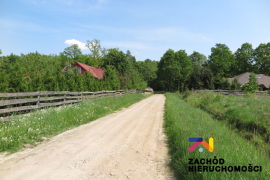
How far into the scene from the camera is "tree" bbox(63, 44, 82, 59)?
80750 mm

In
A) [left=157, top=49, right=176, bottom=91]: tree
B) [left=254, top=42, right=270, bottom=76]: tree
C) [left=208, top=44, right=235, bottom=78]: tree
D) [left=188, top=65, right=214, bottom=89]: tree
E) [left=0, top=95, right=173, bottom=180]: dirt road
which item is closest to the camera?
[left=0, top=95, right=173, bottom=180]: dirt road

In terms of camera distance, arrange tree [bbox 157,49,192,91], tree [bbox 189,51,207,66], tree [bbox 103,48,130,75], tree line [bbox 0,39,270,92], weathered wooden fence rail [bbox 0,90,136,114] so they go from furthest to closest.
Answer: tree [bbox 189,51,207,66] < tree [bbox 157,49,192,91] < tree [bbox 103,48,130,75] < tree line [bbox 0,39,270,92] < weathered wooden fence rail [bbox 0,90,136,114]

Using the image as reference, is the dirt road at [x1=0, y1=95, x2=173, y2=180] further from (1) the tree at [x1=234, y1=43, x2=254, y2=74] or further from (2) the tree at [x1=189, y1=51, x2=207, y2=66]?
(2) the tree at [x1=189, y1=51, x2=207, y2=66]

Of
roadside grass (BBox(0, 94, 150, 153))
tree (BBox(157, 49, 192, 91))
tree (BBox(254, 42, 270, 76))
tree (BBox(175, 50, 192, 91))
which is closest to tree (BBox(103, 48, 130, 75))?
tree (BBox(157, 49, 192, 91))

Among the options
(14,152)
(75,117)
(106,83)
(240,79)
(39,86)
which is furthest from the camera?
(240,79)

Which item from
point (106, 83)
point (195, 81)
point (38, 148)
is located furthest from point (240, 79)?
point (38, 148)

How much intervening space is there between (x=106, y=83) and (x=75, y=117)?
59.9 feet

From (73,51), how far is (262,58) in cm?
7194

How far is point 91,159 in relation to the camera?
4754 millimetres

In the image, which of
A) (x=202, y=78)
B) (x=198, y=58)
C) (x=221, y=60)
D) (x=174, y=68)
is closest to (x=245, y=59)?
(x=221, y=60)

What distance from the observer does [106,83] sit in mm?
28125

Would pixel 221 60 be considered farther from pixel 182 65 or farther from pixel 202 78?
pixel 202 78

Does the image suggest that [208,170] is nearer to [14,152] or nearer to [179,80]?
[14,152]

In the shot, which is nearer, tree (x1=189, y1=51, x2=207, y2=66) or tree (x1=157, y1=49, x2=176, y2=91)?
tree (x1=157, y1=49, x2=176, y2=91)
